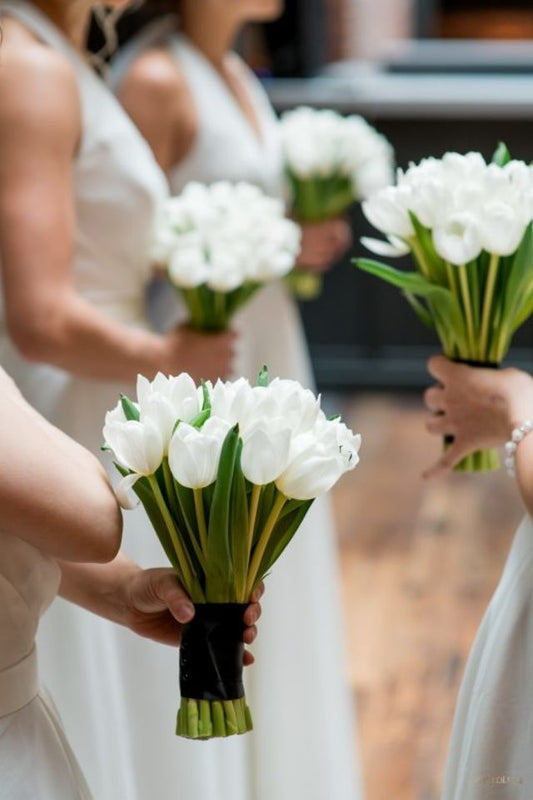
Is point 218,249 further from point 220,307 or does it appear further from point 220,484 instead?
point 220,484

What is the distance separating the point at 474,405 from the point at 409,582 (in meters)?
2.59

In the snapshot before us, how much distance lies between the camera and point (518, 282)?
5.84 feet

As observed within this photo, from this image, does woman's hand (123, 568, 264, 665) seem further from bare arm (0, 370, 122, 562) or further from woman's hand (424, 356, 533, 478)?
woman's hand (424, 356, 533, 478)

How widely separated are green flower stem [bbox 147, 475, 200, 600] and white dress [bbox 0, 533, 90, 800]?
0.47ft

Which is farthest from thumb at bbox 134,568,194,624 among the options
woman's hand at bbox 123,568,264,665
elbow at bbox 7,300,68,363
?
elbow at bbox 7,300,68,363

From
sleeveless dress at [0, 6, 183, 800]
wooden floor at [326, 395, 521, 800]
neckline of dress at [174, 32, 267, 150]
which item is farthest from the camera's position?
wooden floor at [326, 395, 521, 800]

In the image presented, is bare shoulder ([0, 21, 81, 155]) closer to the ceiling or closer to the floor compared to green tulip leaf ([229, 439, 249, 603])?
closer to the ceiling

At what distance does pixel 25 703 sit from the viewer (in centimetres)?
142

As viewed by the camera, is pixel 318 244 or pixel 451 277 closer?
pixel 451 277

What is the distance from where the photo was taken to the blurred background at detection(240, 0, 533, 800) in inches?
142

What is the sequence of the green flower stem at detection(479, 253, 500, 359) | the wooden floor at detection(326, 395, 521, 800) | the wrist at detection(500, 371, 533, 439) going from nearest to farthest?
1. the wrist at detection(500, 371, 533, 439)
2. the green flower stem at detection(479, 253, 500, 359)
3. the wooden floor at detection(326, 395, 521, 800)

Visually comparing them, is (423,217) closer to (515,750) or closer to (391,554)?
(515,750)

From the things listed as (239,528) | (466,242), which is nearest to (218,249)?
(466,242)

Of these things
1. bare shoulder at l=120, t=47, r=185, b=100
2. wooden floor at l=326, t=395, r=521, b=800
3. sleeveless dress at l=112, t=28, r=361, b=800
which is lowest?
wooden floor at l=326, t=395, r=521, b=800
